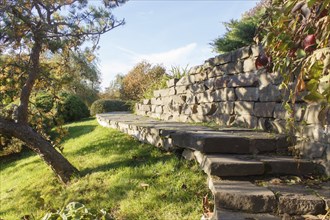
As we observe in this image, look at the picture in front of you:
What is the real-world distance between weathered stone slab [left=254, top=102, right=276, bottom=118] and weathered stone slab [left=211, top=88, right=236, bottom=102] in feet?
2.03

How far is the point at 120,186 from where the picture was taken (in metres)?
3.96

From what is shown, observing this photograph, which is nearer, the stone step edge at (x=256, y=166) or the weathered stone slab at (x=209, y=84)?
the stone step edge at (x=256, y=166)

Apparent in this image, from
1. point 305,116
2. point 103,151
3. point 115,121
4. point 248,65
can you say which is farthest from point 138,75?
point 305,116

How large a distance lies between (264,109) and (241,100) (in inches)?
23.7

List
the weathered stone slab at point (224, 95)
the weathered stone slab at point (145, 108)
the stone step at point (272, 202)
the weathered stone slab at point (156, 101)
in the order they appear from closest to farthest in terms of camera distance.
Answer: the stone step at point (272, 202) < the weathered stone slab at point (224, 95) < the weathered stone slab at point (156, 101) < the weathered stone slab at point (145, 108)

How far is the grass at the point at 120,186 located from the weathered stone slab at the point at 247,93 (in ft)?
3.93

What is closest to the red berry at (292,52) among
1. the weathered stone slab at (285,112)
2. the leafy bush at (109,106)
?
the weathered stone slab at (285,112)

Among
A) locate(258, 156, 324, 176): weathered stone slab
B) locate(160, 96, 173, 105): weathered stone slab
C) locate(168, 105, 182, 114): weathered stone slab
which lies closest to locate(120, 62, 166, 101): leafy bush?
locate(160, 96, 173, 105): weathered stone slab

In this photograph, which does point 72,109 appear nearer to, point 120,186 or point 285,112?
point 120,186

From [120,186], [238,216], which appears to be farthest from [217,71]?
[238,216]

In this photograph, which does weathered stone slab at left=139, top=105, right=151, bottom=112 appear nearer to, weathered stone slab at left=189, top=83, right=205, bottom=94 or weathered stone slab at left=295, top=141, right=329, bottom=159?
weathered stone slab at left=189, top=83, right=205, bottom=94

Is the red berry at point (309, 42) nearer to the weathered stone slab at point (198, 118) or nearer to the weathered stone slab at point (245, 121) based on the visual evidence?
the weathered stone slab at point (245, 121)

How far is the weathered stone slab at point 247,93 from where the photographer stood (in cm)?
418

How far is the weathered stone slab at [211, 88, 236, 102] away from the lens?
188 inches
